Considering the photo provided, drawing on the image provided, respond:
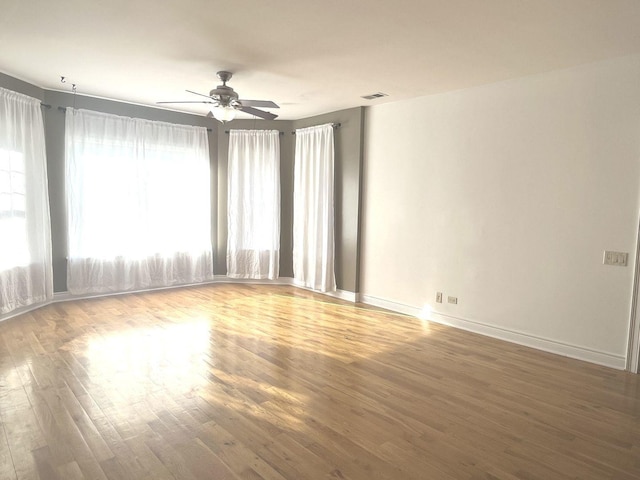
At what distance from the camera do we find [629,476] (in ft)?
7.09

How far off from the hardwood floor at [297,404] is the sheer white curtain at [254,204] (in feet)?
7.22

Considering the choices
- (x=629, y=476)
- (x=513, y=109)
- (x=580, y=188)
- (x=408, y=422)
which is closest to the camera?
(x=629, y=476)

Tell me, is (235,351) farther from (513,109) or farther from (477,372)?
(513,109)

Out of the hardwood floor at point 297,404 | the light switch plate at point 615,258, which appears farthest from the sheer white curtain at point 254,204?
the light switch plate at point 615,258

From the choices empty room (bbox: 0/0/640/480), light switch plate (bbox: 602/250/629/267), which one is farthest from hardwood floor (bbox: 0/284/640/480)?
light switch plate (bbox: 602/250/629/267)

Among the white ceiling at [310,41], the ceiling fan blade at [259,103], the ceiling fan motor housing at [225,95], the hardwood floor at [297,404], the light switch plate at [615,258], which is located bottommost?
the hardwood floor at [297,404]

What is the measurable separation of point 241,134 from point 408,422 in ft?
17.3

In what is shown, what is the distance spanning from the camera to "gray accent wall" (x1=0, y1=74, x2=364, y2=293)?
5.25 meters

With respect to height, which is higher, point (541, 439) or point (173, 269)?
point (173, 269)

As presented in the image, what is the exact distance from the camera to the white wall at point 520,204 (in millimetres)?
3615

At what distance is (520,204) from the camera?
13.7 ft

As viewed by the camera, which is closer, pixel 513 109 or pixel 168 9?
pixel 168 9

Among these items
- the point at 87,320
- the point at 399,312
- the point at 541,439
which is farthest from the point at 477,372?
the point at 87,320

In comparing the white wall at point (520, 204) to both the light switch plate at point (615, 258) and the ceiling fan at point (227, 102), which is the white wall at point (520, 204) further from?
the ceiling fan at point (227, 102)
